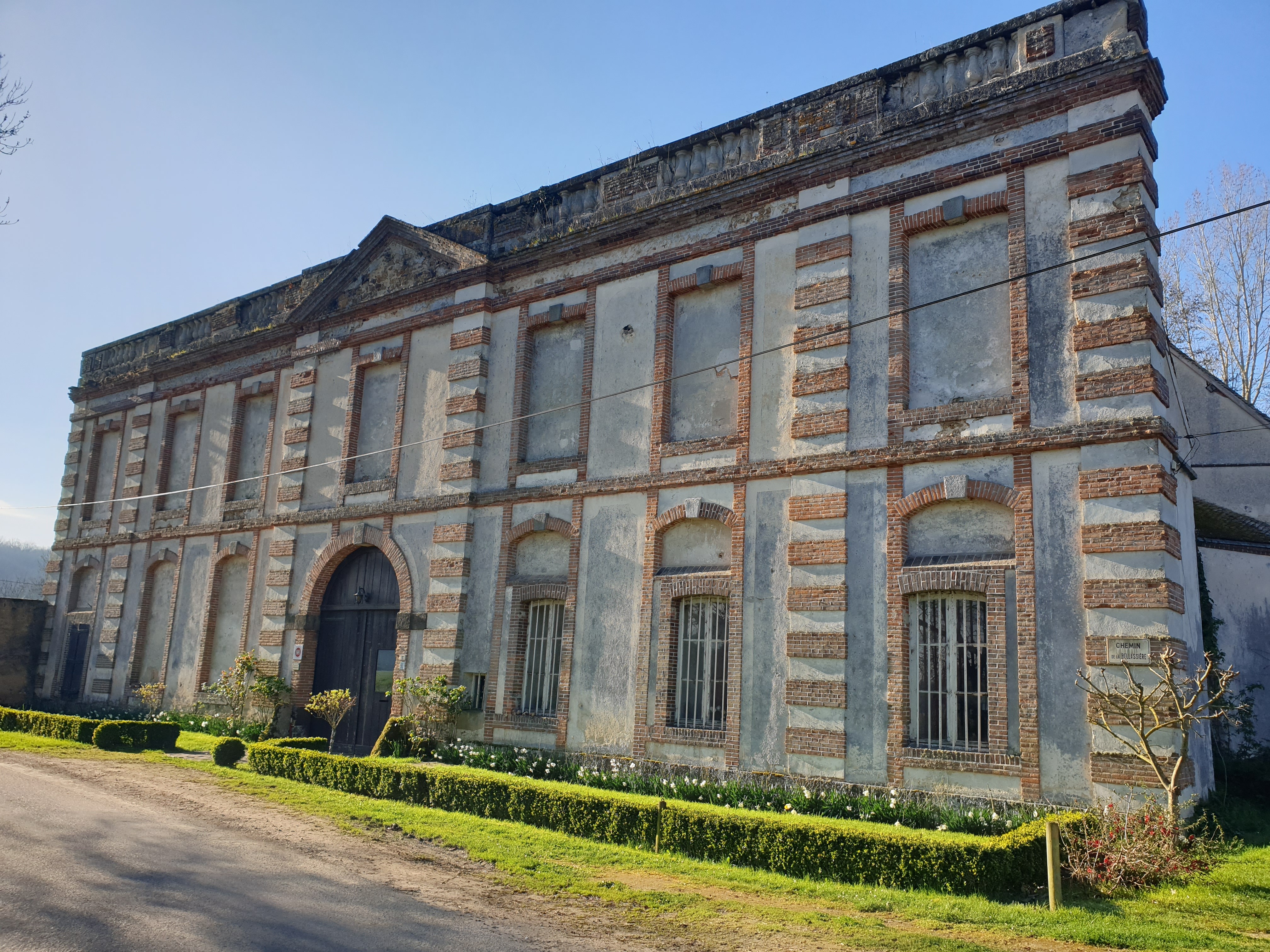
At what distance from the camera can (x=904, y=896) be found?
8383 mm

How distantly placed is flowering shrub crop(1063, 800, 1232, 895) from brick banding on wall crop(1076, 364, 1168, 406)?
444 centimetres

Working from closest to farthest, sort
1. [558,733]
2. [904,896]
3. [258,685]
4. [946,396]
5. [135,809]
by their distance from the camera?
[904,896], [135,809], [946,396], [558,733], [258,685]

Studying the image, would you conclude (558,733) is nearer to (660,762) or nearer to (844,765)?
(660,762)

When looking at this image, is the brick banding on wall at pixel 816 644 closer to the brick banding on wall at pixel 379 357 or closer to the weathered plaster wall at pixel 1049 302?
the weathered plaster wall at pixel 1049 302

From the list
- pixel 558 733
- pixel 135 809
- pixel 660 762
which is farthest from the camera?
pixel 558 733

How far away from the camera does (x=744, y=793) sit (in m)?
12.2

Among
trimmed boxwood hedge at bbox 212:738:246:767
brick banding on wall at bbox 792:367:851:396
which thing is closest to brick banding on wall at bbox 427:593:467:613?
trimmed boxwood hedge at bbox 212:738:246:767

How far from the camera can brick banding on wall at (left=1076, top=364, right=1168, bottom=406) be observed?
34.7 ft

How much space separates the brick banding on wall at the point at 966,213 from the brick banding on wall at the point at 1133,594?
4919 mm

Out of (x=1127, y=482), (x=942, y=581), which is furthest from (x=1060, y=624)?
(x=1127, y=482)

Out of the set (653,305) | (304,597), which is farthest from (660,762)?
(304,597)

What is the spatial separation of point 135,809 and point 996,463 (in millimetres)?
11279

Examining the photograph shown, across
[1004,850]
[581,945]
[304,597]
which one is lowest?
[581,945]

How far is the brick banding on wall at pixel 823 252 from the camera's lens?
13242 mm
